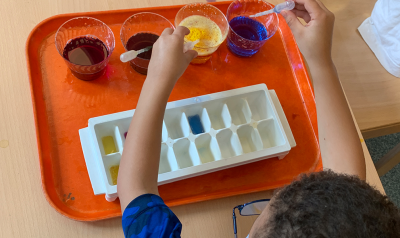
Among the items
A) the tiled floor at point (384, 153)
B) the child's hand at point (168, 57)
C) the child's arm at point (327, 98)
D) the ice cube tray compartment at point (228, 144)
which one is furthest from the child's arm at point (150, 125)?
the tiled floor at point (384, 153)

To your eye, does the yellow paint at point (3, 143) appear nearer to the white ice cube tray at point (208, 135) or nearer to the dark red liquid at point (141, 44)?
the white ice cube tray at point (208, 135)

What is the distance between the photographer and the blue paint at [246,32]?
0.86 m

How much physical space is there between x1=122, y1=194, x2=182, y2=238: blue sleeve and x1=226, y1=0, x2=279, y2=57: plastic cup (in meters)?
0.52

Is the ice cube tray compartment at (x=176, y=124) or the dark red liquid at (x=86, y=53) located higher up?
the dark red liquid at (x=86, y=53)

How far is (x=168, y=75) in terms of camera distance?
63 cm

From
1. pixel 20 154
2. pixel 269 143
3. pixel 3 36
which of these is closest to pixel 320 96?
pixel 269 143

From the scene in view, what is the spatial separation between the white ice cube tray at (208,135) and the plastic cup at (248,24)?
140mm

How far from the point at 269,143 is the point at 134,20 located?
517 mm

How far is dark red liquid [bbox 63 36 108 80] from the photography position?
0.76 metres

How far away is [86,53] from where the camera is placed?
0.77 metres

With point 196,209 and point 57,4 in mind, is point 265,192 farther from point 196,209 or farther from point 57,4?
point 57,4

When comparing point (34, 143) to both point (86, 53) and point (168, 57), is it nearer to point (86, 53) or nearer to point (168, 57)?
point (86, 53)

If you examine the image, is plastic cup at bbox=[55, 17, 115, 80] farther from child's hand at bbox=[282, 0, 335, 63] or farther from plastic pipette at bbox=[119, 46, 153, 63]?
child's hand at bbox=[282, 0, 335, 63]

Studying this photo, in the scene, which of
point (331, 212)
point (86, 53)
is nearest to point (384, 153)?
point (331, 212)
